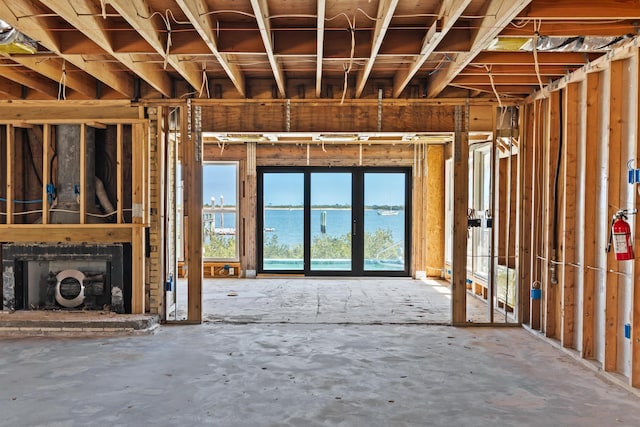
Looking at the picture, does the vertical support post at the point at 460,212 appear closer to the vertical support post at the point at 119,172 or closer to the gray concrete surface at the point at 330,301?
the gray concrete surface at the point at 330,301

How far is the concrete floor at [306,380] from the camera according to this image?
120 inches

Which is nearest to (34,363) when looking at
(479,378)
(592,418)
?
(479,378)

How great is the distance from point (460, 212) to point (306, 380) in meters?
2.69

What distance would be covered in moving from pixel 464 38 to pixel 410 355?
2.70 meters

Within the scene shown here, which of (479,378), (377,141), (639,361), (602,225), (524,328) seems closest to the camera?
(639,361)

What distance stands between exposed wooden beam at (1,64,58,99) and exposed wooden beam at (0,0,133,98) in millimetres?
370

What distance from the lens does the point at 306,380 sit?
12.1 ft

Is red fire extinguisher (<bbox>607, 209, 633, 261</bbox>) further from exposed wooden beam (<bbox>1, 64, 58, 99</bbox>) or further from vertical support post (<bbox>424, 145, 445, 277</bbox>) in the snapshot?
vertical support post (<bbox>424, 145, 445, 277</bbox>)

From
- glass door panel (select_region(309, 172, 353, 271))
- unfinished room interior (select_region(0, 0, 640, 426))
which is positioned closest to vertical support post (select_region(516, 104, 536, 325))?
unfinished room interior (select_region(0, 0, 640, 426))

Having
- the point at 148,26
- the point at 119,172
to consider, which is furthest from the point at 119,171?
the point at 148,26

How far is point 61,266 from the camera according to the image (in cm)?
547

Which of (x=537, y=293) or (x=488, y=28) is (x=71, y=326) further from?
(x=537, y=293)

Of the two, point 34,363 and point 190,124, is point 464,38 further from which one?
point 34,363

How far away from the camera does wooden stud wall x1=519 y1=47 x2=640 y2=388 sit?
368 cm
